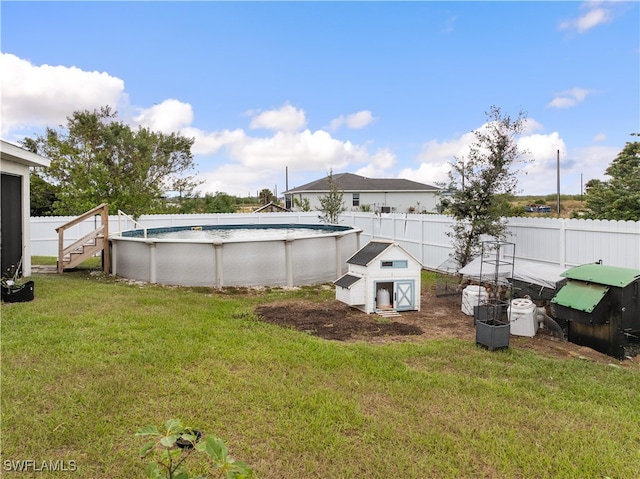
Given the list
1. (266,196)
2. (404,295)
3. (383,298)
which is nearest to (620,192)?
(404,295)

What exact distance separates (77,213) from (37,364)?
16504mm

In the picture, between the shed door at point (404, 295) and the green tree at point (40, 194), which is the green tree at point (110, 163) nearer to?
the green tree at point (40, 194)

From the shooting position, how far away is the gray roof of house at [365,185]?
32562 mm

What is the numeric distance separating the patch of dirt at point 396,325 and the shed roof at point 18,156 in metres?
5.77

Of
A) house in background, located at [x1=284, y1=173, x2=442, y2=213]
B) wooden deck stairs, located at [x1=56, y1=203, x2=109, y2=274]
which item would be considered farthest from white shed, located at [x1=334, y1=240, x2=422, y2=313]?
house in background, located at [x1=284, y1=173, x2=442, y2=213]

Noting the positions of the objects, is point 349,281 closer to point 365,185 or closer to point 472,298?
point 472,298

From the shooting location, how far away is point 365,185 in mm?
33344

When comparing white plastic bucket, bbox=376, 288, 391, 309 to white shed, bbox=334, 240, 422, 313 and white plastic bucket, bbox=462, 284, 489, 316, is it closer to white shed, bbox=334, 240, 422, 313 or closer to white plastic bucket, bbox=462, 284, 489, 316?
white shed, bbox=334, 240, 422, 313

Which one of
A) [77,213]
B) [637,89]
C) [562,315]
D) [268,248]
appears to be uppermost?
[637,89]

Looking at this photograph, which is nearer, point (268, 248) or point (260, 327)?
point (260, 327)

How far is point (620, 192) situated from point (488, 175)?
401 inches

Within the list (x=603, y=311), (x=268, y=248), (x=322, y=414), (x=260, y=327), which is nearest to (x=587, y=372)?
(x=603, y=311)

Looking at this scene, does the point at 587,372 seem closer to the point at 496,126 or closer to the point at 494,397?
the point at 494,397

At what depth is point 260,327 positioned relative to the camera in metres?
5.86
